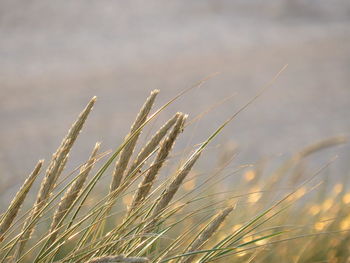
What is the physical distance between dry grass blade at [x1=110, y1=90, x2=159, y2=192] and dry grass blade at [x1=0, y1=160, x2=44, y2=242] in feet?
0.54

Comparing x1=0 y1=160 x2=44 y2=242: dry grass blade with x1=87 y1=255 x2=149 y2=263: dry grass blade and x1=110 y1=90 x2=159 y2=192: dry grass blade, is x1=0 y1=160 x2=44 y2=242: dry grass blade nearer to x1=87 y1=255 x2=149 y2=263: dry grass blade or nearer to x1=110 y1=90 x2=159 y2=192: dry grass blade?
x1=110 y1=90 x2=159 y2=192: dry grass blade

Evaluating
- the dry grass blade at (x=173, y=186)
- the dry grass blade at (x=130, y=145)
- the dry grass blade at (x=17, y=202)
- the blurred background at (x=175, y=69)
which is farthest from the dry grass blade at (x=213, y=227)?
the blurred background at (x=175, y=69)

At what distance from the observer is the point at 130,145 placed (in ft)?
5.16

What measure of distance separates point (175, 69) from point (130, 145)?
279 inches

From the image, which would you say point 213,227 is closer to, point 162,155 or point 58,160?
point 162,155

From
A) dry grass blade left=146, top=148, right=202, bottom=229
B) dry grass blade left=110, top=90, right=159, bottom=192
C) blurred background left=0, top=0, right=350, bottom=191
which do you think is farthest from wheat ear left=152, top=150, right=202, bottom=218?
blurred background left=0, top=0, right=350, bottom=191

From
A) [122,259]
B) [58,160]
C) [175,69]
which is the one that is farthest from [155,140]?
[175,69]

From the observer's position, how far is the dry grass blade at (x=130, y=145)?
154cm

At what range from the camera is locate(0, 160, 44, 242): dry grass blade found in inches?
59.0

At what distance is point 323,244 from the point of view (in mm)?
2463

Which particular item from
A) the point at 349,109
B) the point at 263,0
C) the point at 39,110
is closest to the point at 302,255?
the point at 39,110

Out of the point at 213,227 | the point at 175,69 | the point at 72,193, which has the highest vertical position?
the point at 72,193

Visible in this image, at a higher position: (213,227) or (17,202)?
(17,202)

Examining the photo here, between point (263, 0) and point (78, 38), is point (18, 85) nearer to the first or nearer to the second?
point (78, 38)
